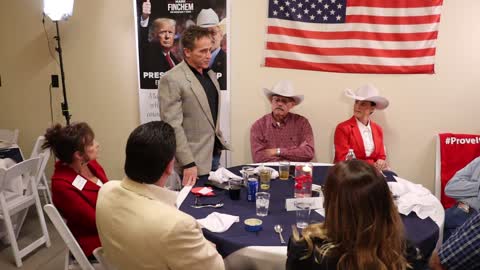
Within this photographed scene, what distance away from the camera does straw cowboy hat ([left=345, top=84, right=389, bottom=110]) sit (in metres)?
2.90

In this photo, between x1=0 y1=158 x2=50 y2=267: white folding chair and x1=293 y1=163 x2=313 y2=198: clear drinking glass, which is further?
x1=0 y1=158 x2=50 y2=267: white folding chair

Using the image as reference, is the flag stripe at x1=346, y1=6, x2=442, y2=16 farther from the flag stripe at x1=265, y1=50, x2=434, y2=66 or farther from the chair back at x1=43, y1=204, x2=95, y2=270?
the chair back at x1=43, y1=204, x2=95, y2=270

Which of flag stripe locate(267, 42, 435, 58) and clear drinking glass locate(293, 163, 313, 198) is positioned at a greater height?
flag stripe locate(267, 42, 435, 58)

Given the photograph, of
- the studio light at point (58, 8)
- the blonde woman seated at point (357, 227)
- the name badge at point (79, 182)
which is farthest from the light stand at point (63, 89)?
the blonde woman seated at point (357, 227)

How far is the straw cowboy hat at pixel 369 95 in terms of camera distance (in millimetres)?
2897

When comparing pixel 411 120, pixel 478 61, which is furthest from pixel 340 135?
pixel 478 61

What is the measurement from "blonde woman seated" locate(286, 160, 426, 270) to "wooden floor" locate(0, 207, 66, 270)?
224 cm

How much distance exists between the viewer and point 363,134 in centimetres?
297

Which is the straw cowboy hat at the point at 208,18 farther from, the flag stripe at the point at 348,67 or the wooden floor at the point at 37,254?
the wooden floor at the point at 37,254

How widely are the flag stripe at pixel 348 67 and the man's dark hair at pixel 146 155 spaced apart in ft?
7.41

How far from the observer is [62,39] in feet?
12.1

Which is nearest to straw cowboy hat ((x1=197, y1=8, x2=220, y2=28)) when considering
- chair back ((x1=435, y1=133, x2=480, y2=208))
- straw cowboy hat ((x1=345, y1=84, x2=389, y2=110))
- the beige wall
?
the beige wall

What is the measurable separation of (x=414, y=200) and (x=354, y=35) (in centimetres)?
179

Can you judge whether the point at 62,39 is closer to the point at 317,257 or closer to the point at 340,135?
the point at 340,135
